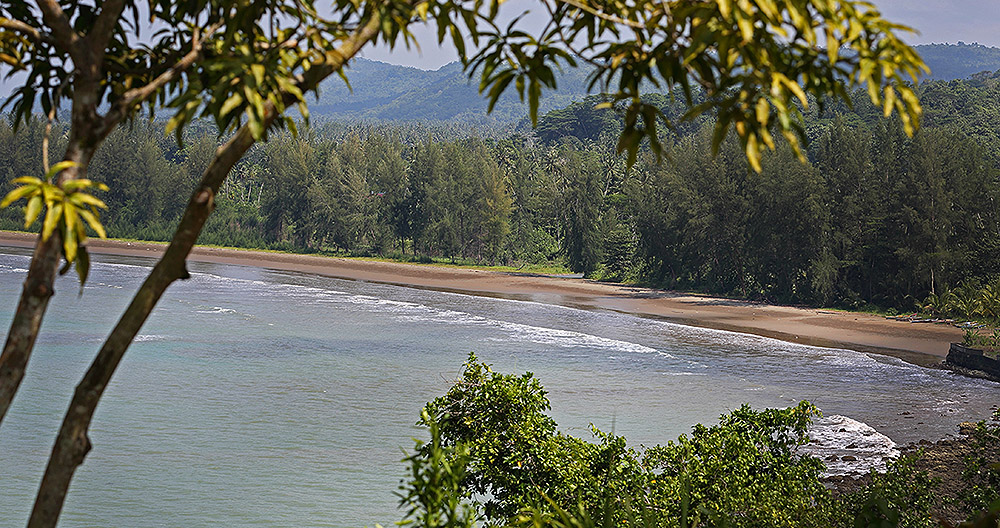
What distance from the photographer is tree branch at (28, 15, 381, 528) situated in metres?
2.31

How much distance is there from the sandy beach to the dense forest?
187 centimetres

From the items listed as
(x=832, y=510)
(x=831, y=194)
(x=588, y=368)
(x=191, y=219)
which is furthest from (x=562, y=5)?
(x=831, y=194)

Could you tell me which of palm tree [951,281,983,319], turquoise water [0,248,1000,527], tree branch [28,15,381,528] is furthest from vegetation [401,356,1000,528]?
palm tree [951,281,983,319]

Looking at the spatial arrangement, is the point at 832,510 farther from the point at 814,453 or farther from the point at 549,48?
the point at 814,453

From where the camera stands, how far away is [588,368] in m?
19.2

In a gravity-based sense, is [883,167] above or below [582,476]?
above

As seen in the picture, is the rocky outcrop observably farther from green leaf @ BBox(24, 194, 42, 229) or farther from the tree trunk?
green leaf @ BBox(24, 194, 42, 229)

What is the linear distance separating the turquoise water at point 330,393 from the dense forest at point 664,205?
6.25m

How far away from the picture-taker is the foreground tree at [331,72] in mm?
2025

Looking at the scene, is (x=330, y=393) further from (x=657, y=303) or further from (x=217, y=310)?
(x=657, y=303)

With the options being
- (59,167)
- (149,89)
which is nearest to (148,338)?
(149,89)

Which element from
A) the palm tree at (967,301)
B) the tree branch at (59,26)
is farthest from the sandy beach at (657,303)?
the tree branch at (59,26)

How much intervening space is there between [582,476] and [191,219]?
3.71 metres

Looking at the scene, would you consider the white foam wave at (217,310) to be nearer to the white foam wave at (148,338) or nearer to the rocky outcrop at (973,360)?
the white foam wave at (148,338)
